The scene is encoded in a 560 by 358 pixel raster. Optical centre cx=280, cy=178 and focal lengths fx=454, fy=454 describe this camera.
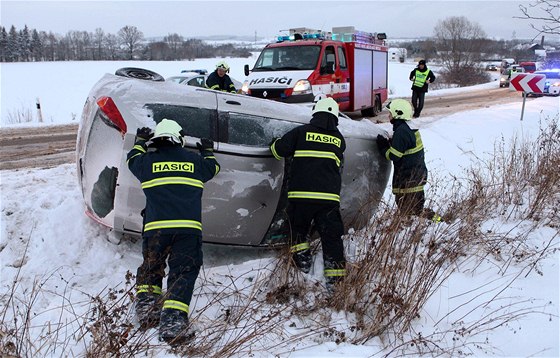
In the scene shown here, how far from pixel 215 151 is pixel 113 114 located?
2.70ft

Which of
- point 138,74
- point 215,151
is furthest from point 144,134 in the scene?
point 138,74

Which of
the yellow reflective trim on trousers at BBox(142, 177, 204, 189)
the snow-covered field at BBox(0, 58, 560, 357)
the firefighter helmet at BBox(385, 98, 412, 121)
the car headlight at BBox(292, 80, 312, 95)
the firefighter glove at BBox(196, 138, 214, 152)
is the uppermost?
the car headlight at BBox(292, 80, 312, 95)

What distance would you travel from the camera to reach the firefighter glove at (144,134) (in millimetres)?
3408

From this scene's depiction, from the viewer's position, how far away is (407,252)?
3.46m

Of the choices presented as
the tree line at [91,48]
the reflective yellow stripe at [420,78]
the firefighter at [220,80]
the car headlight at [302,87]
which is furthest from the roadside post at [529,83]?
the tree line at [91,48]

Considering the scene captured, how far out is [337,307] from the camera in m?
3.29

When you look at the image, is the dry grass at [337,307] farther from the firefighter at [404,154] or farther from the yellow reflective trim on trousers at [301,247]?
the firefighter at [404,154]

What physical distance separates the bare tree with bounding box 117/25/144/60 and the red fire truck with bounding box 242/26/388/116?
319 ft

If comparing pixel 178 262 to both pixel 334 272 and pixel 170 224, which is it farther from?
pixel 334 272

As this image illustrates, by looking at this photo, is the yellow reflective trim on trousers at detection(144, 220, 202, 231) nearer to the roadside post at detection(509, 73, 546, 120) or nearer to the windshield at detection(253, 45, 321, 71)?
the windshield at detection(253, 45, 321, 71)

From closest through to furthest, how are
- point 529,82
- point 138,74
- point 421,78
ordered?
point 138,74 < point 529,82 < point 421,78

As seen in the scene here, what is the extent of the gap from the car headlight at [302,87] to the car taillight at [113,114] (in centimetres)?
656

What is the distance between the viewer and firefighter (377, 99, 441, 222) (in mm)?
4645

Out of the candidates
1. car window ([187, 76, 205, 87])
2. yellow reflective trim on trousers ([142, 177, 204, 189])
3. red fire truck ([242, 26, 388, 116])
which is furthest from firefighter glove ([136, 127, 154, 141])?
car window ([187, 76, 205, 87])
